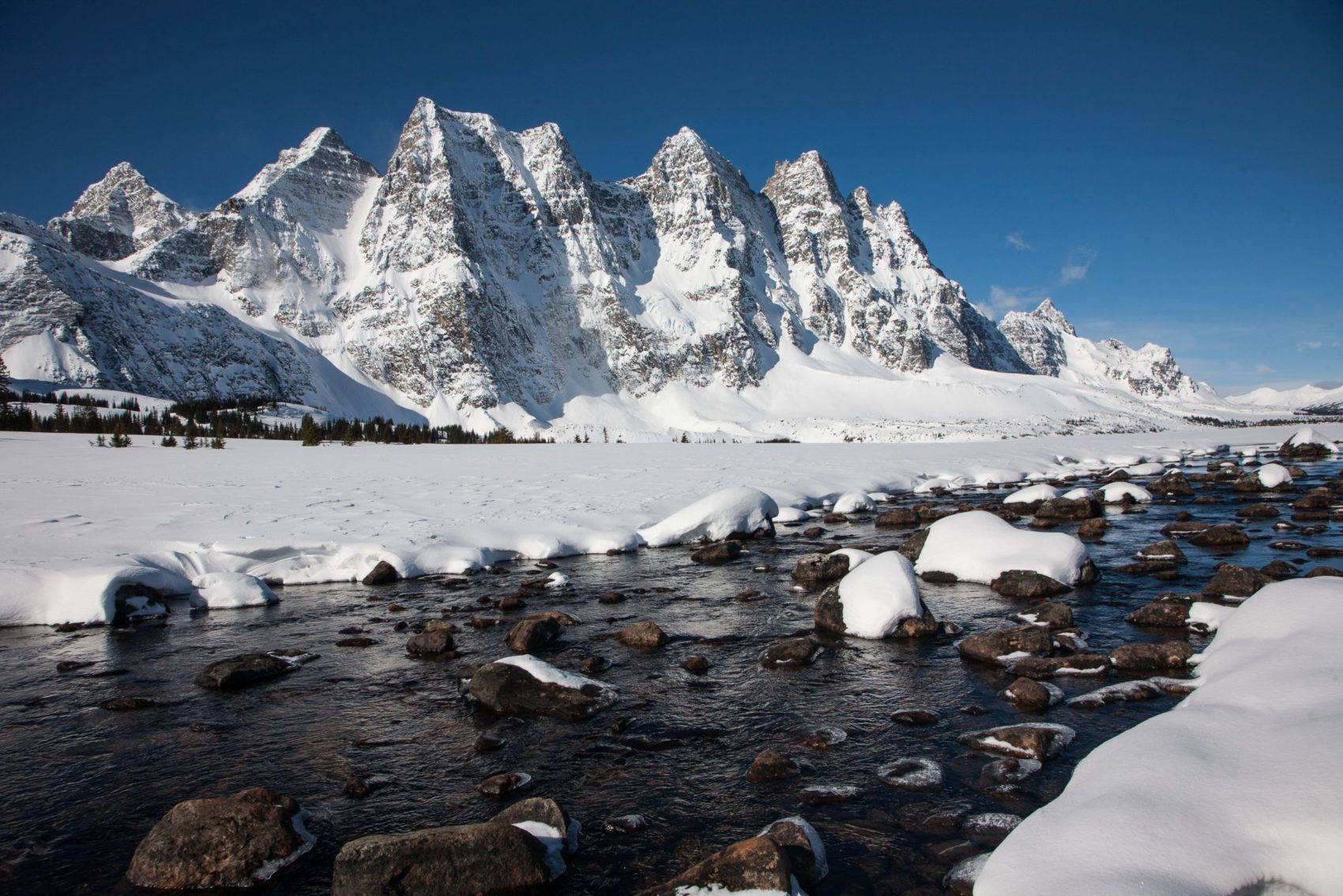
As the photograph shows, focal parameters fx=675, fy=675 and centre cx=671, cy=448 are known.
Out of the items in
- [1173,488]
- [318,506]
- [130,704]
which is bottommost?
[130,704]

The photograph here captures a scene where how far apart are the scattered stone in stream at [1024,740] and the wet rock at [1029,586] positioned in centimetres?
609

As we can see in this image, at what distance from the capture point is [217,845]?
511 centimetres

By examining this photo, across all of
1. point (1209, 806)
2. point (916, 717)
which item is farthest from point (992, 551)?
point (1209, 806)

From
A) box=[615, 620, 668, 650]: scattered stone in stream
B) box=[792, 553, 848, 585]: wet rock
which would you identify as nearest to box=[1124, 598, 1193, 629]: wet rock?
box=[792, 553, 848, 585]: wet rock

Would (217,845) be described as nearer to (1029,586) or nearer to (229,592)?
(229,592)

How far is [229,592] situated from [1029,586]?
15368mm

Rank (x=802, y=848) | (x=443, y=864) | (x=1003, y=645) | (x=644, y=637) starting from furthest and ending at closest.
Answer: (x=644, y=637) → (x=1003, y=645) → (x=802, y=848) → (x=443, y=864)

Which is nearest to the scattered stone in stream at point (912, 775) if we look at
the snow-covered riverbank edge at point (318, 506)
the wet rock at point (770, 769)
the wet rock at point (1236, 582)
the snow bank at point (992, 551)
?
the wet rock at point (770, 769)

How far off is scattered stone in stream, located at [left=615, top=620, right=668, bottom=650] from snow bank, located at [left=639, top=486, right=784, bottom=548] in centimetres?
844

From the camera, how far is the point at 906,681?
861 centimetres

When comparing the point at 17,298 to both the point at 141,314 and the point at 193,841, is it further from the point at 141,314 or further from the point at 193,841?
the point at 193,841

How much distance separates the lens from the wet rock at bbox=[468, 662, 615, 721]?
7.98 m

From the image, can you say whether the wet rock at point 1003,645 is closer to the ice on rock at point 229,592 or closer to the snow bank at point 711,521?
the snow bank at point 711,521

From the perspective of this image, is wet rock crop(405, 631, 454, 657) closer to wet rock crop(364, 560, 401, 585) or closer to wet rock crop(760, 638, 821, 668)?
wet rock crop(760, 638, 821, 668)
